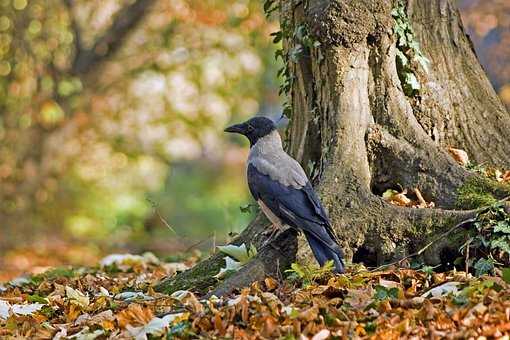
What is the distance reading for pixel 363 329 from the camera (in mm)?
3615

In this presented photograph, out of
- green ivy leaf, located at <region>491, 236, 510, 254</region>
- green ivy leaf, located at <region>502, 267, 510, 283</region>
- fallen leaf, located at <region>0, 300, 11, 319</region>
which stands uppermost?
fallen leaf, located at <region>0, 300, 11, 319</region>

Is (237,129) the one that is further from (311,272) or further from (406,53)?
(311,272)

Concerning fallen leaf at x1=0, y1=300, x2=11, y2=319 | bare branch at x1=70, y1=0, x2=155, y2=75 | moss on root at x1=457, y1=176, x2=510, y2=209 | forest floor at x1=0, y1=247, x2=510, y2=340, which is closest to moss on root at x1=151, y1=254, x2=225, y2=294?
forest floor at x1=0, y1=247, x2=510, y2=340

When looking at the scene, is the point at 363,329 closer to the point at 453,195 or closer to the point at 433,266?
the point at 433,266

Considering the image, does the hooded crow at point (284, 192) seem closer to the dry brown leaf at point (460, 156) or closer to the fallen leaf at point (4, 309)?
the dry brown leaf at point (460, 156)

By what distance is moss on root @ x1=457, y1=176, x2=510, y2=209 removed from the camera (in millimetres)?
5011

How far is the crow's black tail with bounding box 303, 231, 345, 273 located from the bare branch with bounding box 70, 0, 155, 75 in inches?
329

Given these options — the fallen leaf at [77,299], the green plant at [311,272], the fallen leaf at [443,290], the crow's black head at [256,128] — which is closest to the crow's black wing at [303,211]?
the green plant at [311,272]

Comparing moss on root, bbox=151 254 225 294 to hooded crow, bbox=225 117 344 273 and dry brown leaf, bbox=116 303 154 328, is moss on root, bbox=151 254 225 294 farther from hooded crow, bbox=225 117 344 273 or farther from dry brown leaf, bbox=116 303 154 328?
dry brown leaf, bbox=116 303 154 328

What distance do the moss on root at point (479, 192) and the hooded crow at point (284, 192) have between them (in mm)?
861

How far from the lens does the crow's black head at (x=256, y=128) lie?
5688 mm

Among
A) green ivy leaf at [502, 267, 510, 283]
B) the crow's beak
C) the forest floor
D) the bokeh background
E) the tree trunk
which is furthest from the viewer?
the bokeh background

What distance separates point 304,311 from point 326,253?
3.11ft

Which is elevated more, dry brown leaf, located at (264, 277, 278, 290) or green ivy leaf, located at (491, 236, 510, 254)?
dry brown leaf, located at (264, 277, 278, 290)
